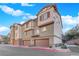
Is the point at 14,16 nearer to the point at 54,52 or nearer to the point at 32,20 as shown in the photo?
the point at 32,20

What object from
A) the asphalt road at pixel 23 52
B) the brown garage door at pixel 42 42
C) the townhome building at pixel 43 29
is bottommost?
the asphalt road at pixel 23 52

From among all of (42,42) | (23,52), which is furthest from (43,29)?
(23,52)

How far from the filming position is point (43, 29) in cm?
350

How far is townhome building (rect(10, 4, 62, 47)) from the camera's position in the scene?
3.46 metres

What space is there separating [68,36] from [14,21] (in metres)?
0.64

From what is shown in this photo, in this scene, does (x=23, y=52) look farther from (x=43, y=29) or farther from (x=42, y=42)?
(x=43, y=29)

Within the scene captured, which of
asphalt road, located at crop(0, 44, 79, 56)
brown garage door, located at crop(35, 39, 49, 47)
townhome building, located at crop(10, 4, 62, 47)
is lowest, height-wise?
asphalt road, located at crop(0, 44, 79, 56)

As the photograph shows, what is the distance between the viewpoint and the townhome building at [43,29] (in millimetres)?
3465

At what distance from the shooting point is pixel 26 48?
3.51 metres

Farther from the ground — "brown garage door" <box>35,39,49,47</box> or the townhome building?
the townhome building

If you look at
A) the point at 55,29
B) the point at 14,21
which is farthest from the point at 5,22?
the point at 55,29

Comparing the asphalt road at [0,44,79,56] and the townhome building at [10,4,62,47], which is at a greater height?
the townhome building at [10,4,62,47]

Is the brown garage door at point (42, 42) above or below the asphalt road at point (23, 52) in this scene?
above

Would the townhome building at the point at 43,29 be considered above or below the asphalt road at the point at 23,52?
above
